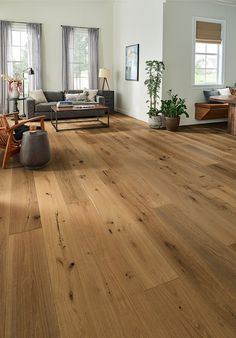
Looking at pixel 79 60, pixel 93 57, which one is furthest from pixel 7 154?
pixel 93 57

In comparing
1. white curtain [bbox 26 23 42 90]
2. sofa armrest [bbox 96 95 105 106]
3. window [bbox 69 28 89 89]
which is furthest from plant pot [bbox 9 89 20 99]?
sofa armrest [bbox 96 95 105 106]

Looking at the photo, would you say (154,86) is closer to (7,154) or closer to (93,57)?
(93,57)

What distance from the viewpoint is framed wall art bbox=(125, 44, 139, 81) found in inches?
291

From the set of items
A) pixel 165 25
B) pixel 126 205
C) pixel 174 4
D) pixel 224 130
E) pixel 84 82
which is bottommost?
pixel 126 205

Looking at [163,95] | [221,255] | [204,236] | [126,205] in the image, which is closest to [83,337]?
[221,255]

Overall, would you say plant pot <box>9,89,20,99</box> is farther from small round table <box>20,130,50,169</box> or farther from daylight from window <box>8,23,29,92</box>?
small round table <box>20,130,50,169</box>

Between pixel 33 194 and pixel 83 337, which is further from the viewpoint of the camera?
pixel 33 194

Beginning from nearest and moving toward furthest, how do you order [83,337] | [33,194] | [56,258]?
[83,337]
[56,258]
[33,194]

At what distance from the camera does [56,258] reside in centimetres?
195

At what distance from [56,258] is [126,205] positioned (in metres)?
0.97

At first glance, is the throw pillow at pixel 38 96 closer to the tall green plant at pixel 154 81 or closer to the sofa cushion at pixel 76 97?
the sofa cushion at pixel 76 97

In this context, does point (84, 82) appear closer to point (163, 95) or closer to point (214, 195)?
point (163, 95)

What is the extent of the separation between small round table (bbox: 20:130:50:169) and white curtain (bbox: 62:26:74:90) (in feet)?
16.8

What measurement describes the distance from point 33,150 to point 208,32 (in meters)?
5.11
